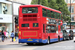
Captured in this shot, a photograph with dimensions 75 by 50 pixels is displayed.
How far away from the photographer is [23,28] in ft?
76.8

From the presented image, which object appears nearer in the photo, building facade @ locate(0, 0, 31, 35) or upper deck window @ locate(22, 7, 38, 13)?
upper deck window @ locate(22, 7, 38, 13)

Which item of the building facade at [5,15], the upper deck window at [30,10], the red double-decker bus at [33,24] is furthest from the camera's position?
the building facade at [5,15]

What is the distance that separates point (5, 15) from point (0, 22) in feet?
5.61

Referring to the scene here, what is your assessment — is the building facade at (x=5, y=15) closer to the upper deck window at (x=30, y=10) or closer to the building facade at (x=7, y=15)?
the building facade at (x=7, y=15)

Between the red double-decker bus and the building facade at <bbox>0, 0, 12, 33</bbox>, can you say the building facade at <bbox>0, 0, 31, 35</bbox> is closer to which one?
the building facade at <bbox>0, 0, 12, 33</bbox>

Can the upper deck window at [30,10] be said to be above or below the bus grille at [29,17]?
above

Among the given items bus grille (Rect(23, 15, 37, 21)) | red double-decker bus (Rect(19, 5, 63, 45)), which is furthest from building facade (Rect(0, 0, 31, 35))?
bus grille (Rect(23, 15, 37, 21))

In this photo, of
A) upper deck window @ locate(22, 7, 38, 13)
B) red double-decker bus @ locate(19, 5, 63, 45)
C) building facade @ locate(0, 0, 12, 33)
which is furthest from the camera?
building facade @ locate(0, 0, 12, 33)

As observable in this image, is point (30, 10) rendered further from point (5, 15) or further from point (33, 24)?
point (5, 15)

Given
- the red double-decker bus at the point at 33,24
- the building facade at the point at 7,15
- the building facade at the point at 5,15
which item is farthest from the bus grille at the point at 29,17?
the building facade at the point at 5,15

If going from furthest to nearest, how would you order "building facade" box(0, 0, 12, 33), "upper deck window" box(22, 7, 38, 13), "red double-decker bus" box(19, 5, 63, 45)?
"building facade" box(0, 0, 12, 33) < "upper deck window" box(22, 7, 38, 13) < "red double-decker bus" box(19, 5, 63, 45)

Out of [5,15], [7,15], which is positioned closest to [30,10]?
[5,15]

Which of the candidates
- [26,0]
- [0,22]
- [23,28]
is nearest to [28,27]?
[23,28]

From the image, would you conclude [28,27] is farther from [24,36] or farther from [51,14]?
[51,14]
